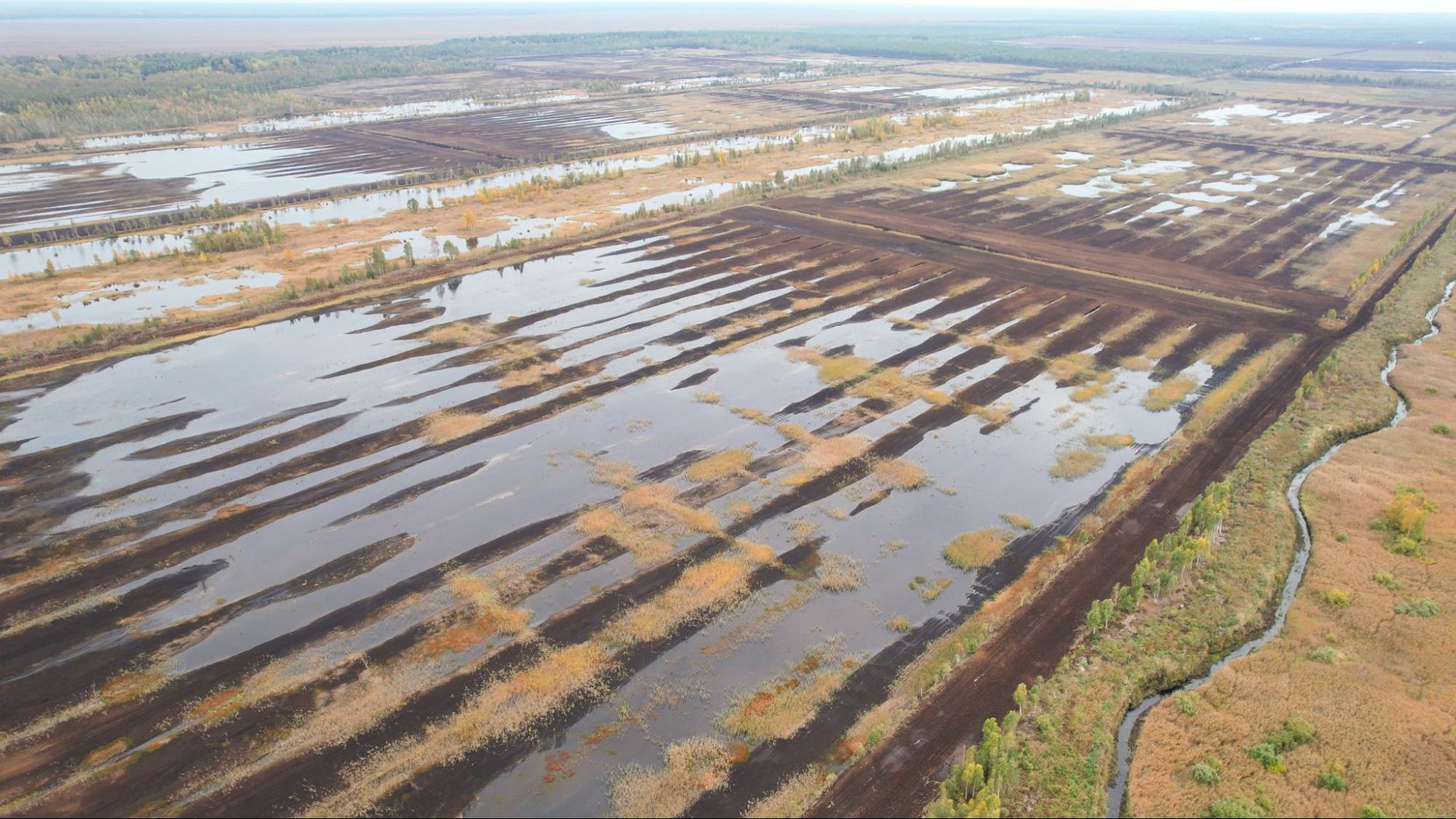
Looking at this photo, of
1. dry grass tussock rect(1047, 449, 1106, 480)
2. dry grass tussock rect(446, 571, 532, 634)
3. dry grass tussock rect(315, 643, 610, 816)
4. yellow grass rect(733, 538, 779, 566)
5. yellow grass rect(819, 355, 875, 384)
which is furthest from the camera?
yellow grass rect(819, 355, 875, 384)

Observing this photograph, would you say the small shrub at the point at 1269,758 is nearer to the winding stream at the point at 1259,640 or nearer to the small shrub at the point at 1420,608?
the winding stream at the point at 1259,640

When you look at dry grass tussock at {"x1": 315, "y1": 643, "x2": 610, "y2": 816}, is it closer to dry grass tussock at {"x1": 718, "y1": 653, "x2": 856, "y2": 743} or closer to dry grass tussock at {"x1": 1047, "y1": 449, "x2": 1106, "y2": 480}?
dry grass tussock at {"x1": 718, "y1": 653, "x2": 856, "y2": 743}

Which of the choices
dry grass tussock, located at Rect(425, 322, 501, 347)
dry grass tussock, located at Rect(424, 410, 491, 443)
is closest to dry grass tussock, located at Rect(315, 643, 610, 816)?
Result: dry grass tussock, located at Rect(424, 410, 491, 443)

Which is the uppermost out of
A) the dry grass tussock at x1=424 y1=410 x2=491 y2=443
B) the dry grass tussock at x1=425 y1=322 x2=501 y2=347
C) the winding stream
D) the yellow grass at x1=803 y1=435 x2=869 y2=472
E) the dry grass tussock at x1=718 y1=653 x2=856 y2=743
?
the dry grass tussock at x1=425 y1=322 x2=501 y2=347

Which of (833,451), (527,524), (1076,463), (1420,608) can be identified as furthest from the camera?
(833,451)

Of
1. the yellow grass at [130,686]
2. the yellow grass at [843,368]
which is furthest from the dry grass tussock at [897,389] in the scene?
the yellow grass at [130,686]

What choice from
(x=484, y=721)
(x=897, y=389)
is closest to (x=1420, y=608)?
(x=897, y=389)

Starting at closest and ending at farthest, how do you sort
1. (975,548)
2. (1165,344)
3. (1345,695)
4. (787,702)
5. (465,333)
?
(1345,695) < (787,702) < (975,548) < (1165,344) < (465,333)

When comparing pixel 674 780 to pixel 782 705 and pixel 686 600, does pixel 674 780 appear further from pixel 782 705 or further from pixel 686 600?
pixel 686 600
